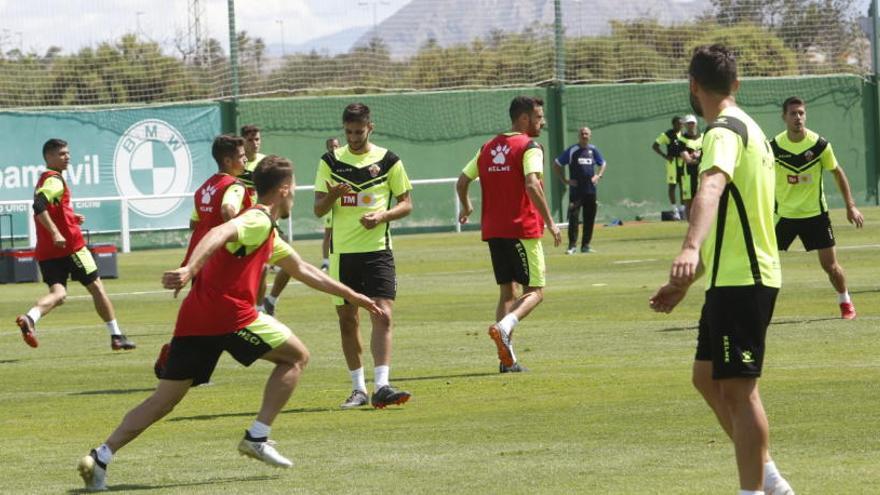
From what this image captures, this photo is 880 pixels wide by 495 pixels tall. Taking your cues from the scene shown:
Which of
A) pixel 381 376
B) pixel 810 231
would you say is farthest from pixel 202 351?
pixel 810 231

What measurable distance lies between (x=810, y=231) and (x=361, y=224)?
6.23 m

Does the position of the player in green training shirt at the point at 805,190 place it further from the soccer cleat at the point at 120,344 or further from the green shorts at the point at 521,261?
the soccer cleat at the point at 120,344

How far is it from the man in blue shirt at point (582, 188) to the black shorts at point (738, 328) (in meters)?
22.0

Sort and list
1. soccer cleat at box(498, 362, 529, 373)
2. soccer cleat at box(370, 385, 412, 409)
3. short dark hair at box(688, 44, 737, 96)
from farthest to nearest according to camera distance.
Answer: soccer cleat at box(498, 362, 529, 373) < soccer cleat at box(370, 385, 412, 409) < short dark hair at box(688, 44, 737, 96)

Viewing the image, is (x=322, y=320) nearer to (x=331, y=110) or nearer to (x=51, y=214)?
(x=51, y=214)

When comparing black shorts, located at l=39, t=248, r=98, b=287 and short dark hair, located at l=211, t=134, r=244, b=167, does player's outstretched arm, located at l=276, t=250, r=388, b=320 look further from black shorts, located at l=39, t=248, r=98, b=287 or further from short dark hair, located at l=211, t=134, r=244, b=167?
black shorts, located at l=39, t=248, r=98, b=287

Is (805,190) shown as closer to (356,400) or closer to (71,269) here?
(356,400)

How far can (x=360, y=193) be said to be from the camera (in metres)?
12.5

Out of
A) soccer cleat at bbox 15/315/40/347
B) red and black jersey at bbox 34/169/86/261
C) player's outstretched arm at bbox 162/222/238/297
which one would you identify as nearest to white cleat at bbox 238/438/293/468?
player's outstretched arm at bbox 162/222/238/297

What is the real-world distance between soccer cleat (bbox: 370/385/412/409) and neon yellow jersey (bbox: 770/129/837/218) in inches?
253

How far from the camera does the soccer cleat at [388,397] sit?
1182cm

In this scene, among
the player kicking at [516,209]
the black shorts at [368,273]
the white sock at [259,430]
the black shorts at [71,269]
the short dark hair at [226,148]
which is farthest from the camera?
the black shorts at [71,269]

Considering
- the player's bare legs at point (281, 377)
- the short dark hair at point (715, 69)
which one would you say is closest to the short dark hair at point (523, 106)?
the player's bare legs at point (281, 377)

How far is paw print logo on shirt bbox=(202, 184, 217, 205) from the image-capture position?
524 inches
